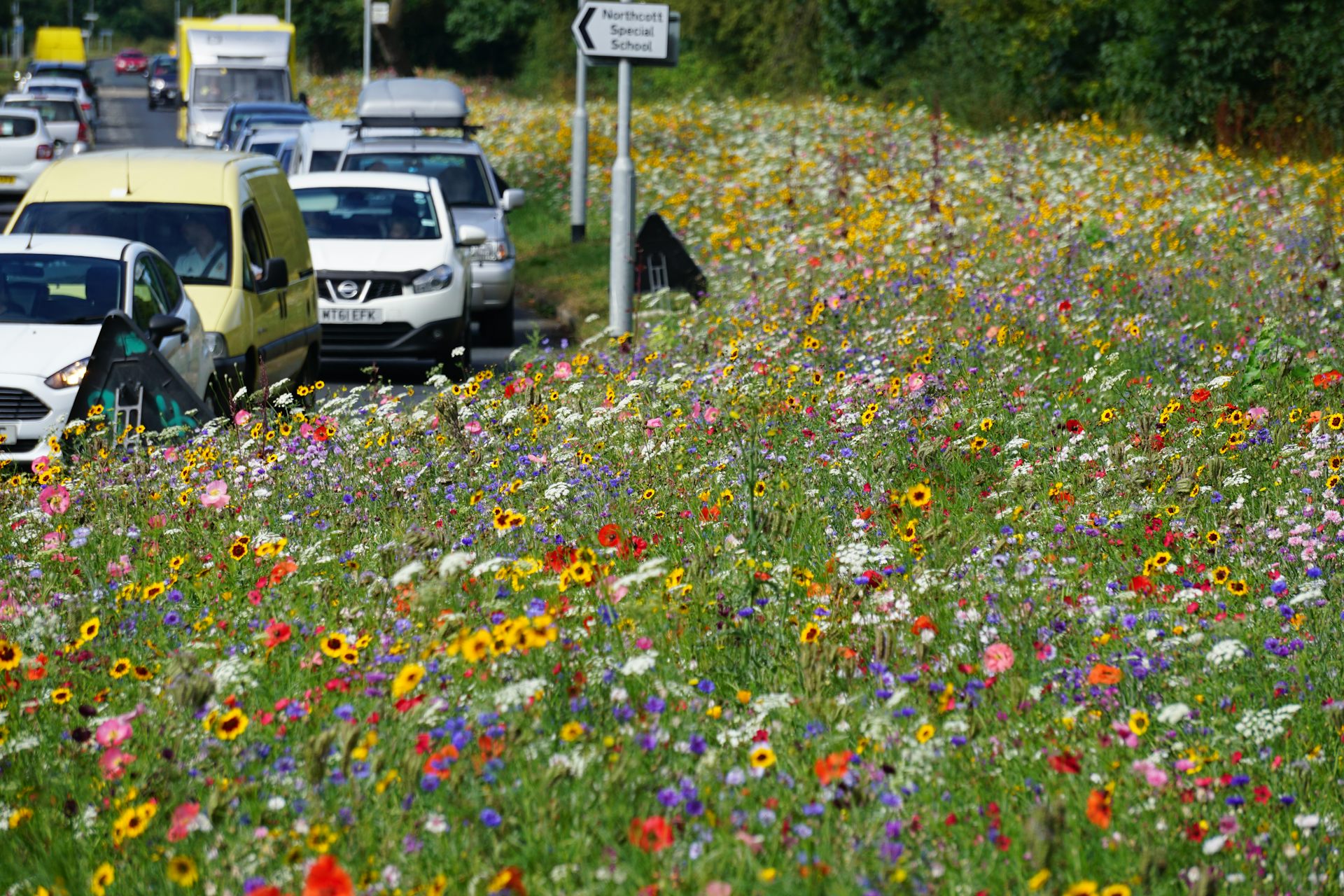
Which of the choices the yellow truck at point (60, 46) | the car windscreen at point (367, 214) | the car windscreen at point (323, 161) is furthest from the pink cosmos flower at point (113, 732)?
the yellow truck at point (60, 46)

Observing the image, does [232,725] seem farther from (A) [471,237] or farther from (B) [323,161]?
(B) [323,161]

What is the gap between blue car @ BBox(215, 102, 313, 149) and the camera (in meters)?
32.0

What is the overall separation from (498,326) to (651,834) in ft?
43.2

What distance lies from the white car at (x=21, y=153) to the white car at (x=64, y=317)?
73.3 ft

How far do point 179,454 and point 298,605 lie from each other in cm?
252

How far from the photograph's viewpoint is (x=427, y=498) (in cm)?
632

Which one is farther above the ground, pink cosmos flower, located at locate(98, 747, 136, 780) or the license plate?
pink cosmos flower, located at locate(98, 747, 136, 780)

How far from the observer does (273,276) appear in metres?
10.9

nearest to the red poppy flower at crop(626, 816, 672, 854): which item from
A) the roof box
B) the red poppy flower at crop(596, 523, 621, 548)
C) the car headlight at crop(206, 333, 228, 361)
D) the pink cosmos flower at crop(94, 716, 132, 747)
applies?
the pink cosmos flower at crop(94, 716, 132, 747)

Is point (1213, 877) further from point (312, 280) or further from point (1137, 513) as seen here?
point (312, 280)

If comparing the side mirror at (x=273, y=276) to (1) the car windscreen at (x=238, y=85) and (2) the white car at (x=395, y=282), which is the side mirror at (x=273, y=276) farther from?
(1) the car windscreen at (x=238, y=85)

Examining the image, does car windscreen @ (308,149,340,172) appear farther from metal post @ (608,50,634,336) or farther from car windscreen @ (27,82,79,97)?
car windscreen @ (27,82,79,97)

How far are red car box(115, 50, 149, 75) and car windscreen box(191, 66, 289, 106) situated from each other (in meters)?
69.0

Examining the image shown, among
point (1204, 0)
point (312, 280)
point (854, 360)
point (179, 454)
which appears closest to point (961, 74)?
point (1204, 0)
